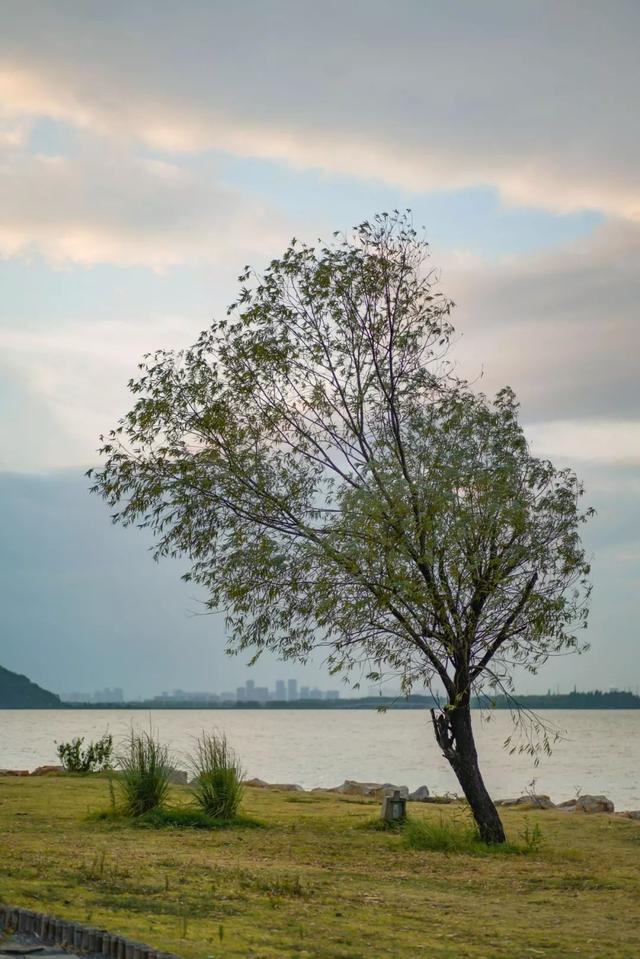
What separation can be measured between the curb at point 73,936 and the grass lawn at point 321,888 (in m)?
0.60

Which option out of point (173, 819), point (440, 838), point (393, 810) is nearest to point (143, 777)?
point (173, 819)

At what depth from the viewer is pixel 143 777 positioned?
16.8 metres

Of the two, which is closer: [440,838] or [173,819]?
[440,838]

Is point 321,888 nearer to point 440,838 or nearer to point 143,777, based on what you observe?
point 440,838

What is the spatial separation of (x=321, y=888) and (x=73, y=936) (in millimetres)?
4346

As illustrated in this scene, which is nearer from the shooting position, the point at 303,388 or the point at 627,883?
the point at 627,883

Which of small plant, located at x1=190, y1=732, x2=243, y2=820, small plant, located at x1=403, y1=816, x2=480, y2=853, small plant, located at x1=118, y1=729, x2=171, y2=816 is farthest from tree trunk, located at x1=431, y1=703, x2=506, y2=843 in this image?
small plant, located at x1=118, y1=729, x2=171, y2=816

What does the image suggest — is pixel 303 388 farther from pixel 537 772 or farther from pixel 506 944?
pixel 537 772

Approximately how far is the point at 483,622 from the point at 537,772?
34535 mm

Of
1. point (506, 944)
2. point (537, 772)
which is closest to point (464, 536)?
point (506, 944)

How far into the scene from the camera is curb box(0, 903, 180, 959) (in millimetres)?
6211

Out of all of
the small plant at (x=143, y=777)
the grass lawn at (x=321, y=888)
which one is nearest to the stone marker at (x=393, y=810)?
the grass lawn at (x=321, y=888)

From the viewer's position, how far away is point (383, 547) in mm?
13984

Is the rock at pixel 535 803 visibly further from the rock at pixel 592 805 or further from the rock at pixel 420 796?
the rock at pixel 420 796
